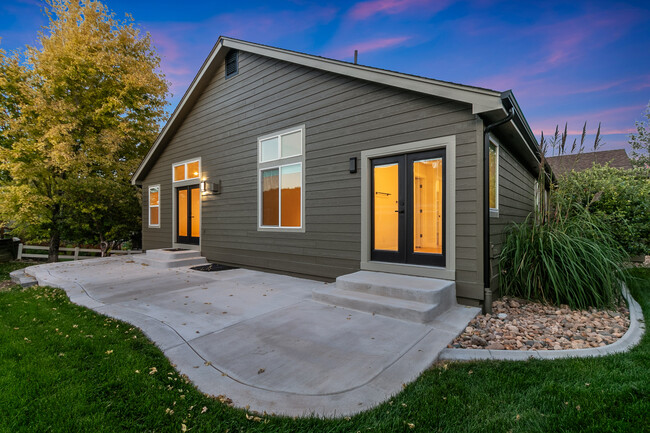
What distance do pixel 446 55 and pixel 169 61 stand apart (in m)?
11.4

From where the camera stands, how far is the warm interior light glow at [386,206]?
183 inches

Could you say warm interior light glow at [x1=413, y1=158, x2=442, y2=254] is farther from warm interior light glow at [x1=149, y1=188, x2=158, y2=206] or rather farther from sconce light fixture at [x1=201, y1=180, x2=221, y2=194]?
warm interior light glow at [x1=149, y1=188, x2=158, y2=206]

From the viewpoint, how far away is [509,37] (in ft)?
30.5

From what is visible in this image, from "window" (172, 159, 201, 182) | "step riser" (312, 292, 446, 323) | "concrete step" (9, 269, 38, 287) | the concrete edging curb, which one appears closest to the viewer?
the concrete edging curb

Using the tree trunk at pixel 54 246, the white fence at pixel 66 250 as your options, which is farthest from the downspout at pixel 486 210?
the tree trunk at pixel 54 246

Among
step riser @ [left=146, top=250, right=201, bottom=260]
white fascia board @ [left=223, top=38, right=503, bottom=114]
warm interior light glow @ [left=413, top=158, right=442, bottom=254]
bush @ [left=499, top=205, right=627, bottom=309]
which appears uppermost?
white fascia board @ [left=223, top=38, right=503, bottom=114]

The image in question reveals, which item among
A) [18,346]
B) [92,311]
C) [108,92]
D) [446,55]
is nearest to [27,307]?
[92,311]

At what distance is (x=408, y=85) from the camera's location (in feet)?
13.8

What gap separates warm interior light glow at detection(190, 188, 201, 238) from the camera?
27.3ft

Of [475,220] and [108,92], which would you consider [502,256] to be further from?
[108,92]

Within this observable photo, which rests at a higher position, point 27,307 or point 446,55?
point 446,55

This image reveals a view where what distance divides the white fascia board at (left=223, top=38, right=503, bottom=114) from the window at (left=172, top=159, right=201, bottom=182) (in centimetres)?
382

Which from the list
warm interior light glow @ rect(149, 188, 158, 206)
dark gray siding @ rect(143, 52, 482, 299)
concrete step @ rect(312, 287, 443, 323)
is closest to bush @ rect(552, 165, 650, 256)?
dark gray siding @ rect(143, 52, 482, 299)

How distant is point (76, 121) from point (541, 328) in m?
13.4
